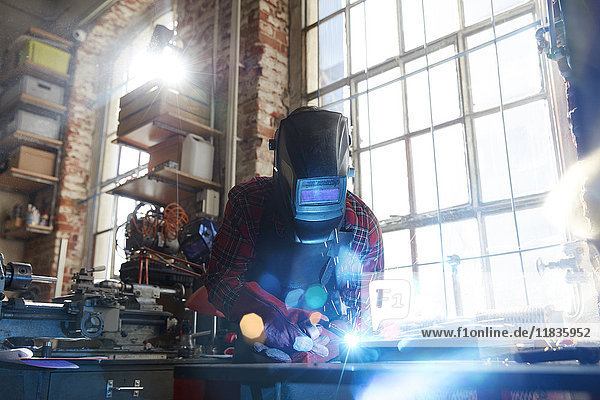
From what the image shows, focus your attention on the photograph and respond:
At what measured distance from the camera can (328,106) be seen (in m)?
3.15

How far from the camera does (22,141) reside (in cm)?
476

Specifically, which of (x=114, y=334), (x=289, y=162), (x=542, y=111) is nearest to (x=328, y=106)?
(x=542, y=111)

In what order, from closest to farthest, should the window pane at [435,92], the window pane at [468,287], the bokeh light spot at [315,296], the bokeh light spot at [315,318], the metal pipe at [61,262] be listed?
the bokeh light spot at [315,318], the bokeh light spot at [315,296], the window pane at [468,287], the window pane at [435,92], the metal pipe at [61,262]

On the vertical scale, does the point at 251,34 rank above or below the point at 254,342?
above

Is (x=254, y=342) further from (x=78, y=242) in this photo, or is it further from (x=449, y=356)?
(x=78, y=242)

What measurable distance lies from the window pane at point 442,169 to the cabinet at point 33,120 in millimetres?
3710

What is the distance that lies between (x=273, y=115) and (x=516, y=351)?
2.82 m

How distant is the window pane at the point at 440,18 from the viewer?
8.58 ft

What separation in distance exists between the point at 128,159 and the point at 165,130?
1.71 m

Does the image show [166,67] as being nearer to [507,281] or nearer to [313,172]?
[507,281]

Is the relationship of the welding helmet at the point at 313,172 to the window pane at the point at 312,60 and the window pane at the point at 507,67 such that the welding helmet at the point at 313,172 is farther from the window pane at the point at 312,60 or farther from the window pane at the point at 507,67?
the window pane at the point at 312,60

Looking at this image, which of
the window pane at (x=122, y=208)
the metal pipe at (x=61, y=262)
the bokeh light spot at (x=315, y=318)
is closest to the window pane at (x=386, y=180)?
the bokeh light spot at (x=315, y=318)

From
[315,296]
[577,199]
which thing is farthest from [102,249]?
[577,199]

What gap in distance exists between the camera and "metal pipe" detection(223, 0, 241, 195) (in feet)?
10.5
